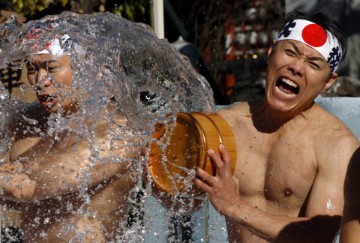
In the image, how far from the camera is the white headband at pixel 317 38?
12.7ft

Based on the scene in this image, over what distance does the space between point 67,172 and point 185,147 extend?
0.52 m

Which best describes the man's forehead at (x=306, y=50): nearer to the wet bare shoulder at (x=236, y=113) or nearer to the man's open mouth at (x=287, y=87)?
the man's open mouth at (x=287, y=87)

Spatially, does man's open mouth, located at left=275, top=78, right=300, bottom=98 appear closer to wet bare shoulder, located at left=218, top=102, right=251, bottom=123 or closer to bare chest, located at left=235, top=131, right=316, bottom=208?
bare chest, located at left=235, top=131, right=316, bottom=208

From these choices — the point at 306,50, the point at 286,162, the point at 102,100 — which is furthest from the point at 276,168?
the point at 102,100

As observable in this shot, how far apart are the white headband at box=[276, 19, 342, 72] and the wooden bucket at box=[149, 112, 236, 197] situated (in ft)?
1.62

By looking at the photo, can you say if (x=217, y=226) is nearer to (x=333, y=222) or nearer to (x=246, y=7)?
(x=333, y=222)

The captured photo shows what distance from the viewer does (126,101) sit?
407 cm

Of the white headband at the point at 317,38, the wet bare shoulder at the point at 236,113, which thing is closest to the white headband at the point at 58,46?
the wet bare shoulder at the point at 236,113

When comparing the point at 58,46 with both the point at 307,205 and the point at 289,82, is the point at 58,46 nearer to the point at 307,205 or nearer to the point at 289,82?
the point at 289,82

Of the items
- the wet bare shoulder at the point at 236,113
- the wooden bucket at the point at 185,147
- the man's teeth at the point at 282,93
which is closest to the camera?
the wooden bucket at the point at 185,147

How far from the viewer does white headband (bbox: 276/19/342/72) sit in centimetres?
386

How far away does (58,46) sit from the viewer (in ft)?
Answer: 13.3

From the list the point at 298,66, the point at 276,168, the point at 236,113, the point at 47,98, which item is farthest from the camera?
the point at 236,113

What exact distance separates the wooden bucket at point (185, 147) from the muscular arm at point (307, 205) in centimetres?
5
